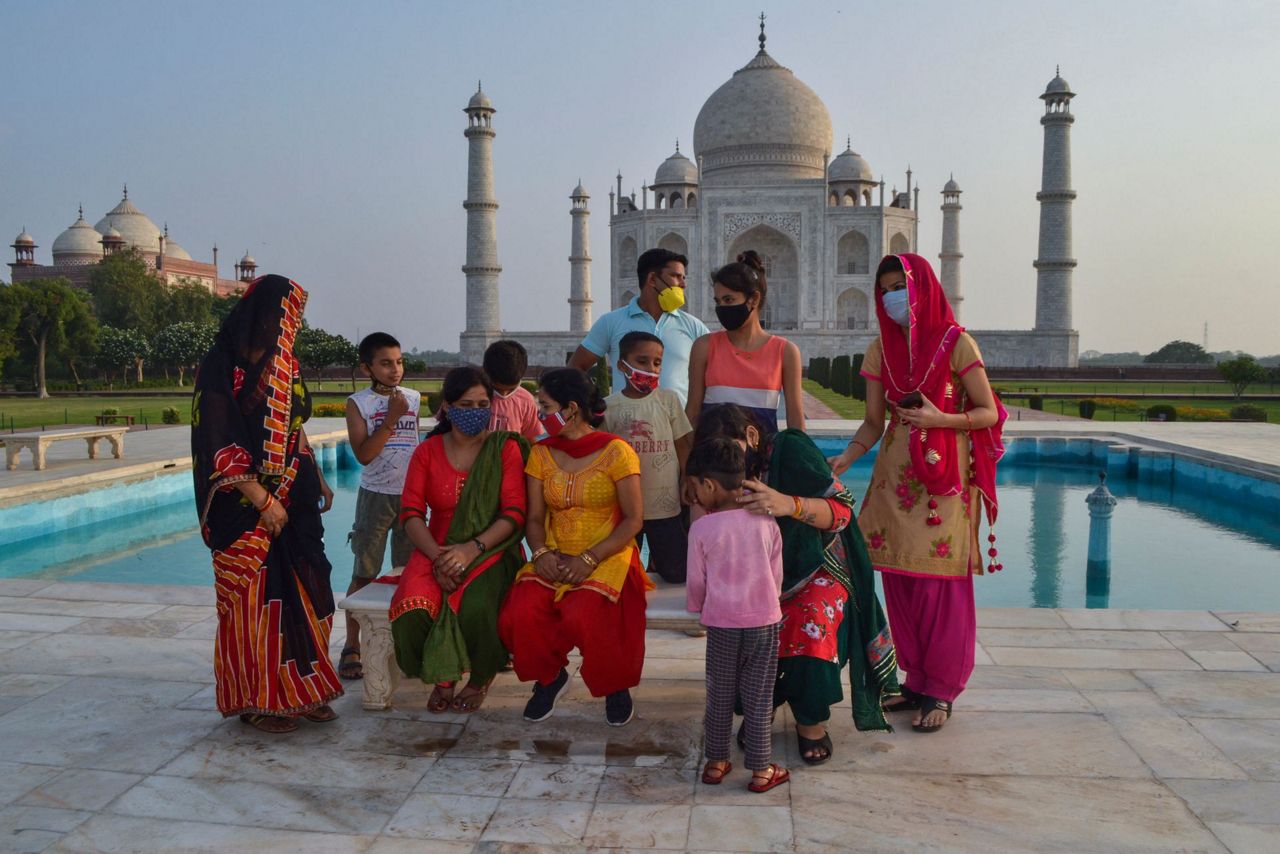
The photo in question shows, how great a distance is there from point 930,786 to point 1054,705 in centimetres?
78

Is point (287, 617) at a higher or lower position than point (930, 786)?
higher

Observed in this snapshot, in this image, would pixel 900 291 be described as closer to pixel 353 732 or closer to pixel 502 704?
pixel 502 704

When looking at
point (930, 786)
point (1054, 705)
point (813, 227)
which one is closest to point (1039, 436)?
point (1054, 705)

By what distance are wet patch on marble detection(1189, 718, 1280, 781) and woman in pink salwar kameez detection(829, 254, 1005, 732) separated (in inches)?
27.6

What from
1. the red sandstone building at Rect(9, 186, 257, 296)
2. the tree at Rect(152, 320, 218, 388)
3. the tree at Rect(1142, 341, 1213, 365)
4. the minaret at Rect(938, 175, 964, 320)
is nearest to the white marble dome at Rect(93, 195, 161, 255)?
the red sandstone building at Rect(9, 186, 257, 296)

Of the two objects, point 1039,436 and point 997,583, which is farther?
point 1039,436

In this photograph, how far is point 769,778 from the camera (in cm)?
257

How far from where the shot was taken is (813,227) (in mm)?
33781

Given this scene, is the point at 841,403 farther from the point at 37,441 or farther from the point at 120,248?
the point at 120,248

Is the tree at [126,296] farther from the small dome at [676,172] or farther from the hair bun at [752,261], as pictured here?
the hair bun at [752,261]

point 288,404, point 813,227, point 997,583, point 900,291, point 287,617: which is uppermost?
point 813,227

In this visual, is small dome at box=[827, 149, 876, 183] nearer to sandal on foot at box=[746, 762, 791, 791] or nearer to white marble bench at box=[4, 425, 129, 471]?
white marble bench at box=[4, 425, 129, 471]

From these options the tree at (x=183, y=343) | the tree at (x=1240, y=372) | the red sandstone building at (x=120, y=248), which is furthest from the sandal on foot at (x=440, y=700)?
the red sandstone building at (x=120, y=248)

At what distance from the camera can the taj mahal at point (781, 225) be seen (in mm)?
30906
